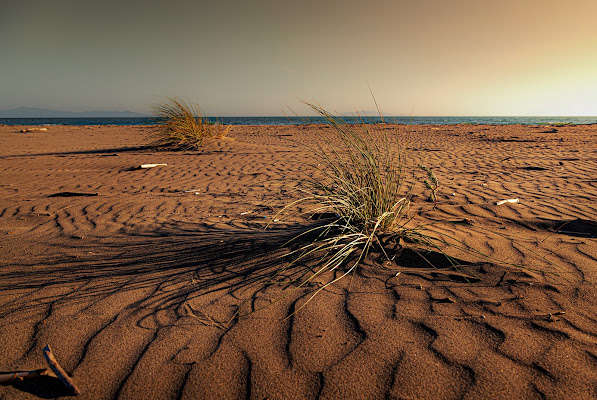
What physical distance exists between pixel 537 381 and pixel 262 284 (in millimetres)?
1423

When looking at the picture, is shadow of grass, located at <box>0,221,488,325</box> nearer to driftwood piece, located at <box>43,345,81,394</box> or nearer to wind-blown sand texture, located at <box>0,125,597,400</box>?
wind-blown sand texture, located at <box>0,125,597,400</box>

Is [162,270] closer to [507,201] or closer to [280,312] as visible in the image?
[280,312]

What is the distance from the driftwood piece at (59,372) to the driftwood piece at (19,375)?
0.12ft

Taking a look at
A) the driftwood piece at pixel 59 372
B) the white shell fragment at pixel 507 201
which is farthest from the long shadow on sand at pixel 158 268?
the white shell fragment at pixel 507 201

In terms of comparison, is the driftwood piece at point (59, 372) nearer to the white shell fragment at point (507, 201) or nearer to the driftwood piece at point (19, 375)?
the driftwood piece at point (19, 375)

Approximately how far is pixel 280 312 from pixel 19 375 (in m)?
1.14

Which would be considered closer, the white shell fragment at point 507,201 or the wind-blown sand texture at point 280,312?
the wind-blown sand texture at point 280,312

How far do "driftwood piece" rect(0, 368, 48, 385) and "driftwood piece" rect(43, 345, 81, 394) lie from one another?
4 cm

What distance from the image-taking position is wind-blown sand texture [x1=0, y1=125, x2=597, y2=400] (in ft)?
4.26

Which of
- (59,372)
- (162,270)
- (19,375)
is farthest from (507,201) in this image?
(19,375)

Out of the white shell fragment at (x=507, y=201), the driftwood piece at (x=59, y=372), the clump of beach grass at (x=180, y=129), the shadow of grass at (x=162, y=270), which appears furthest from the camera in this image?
the clump of beach grass at (x=180, y=129)

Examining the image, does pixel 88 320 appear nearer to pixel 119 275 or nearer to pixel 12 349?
pixel 12 349

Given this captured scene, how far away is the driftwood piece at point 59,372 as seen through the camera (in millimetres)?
1277

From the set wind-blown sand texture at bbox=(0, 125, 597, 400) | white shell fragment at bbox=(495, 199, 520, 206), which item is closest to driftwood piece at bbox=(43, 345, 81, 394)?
wind-blown sand texture at bbox=(0, 125, 597, 400)
